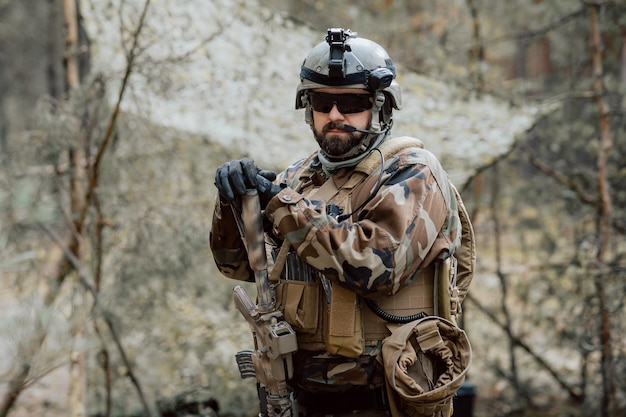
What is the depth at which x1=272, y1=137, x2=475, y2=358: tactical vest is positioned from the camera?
2439mm

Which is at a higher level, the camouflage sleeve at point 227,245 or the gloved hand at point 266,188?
the gloved hand at point 266,188

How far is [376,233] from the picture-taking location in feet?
7.64

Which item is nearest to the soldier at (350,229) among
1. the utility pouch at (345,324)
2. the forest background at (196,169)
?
the utility pouch at (345,324)

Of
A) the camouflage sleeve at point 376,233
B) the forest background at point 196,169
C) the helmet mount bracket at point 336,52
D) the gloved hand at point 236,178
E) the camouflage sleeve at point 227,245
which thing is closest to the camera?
the camouflage sleeve at point 376,233

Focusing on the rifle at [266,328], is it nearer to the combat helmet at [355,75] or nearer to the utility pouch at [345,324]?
the utility pouch at [345,324]

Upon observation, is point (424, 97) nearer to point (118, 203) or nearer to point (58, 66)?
point (118, 203)

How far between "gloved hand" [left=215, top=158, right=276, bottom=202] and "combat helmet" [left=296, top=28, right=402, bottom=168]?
388mm

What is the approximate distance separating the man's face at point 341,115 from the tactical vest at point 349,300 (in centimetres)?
10

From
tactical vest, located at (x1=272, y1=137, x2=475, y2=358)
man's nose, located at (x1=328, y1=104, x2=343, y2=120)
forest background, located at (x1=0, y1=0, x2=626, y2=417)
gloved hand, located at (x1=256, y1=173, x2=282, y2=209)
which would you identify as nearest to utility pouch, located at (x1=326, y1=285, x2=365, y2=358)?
tactical vest, located at (x1=272, y1=137, x2=475, y2=358)

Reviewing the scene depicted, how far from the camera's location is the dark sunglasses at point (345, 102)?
262 cm

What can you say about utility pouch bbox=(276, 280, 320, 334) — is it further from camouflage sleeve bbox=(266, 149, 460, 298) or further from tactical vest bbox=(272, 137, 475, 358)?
camouflage sleeve bbox=(266, 149, 460, 298)

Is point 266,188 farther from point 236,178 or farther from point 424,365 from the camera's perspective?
point 424,365

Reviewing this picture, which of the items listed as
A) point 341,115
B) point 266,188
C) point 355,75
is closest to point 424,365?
point 266,188

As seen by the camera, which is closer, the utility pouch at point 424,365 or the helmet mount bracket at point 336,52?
the utility pouch at point 424,365
